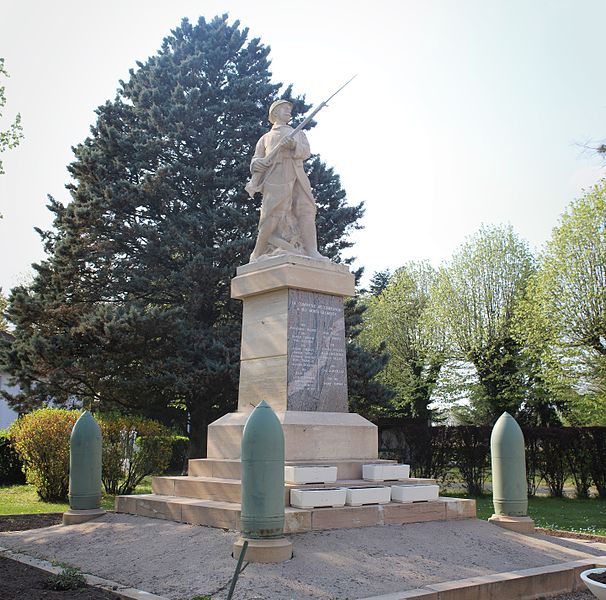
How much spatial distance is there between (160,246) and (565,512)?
45.2 feet

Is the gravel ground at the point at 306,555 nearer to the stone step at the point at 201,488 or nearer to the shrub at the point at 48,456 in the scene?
the stone step at the point at 201,488

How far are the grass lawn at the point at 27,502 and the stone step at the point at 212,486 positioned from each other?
175 inches

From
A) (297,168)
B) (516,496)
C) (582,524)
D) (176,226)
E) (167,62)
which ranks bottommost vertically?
(582,524)

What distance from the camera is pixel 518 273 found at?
33000mm

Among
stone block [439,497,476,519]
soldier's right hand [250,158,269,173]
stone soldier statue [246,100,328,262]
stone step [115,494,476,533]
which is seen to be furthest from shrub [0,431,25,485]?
stone block [439,497,476,519]

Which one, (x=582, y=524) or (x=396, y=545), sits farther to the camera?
(x=582, y=524)

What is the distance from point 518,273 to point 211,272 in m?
17.4

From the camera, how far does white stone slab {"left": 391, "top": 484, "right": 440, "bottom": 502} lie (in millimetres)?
8711

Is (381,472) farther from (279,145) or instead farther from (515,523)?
(279,145)

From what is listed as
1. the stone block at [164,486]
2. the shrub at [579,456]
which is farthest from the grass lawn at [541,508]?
the stone block at [164,486]

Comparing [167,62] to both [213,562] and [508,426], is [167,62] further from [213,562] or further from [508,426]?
[213,562]

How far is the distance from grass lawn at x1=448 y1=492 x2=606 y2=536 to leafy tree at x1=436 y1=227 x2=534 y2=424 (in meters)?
12.4

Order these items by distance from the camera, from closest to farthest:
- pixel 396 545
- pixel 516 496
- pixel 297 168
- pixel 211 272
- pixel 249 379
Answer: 1. pixel 396 545
2. pixel 516 496
3. pixel 249 379
4. pixel 297 168
5. pixel 211 272

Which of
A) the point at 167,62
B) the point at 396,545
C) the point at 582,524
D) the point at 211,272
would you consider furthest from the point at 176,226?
the point at 396,545
